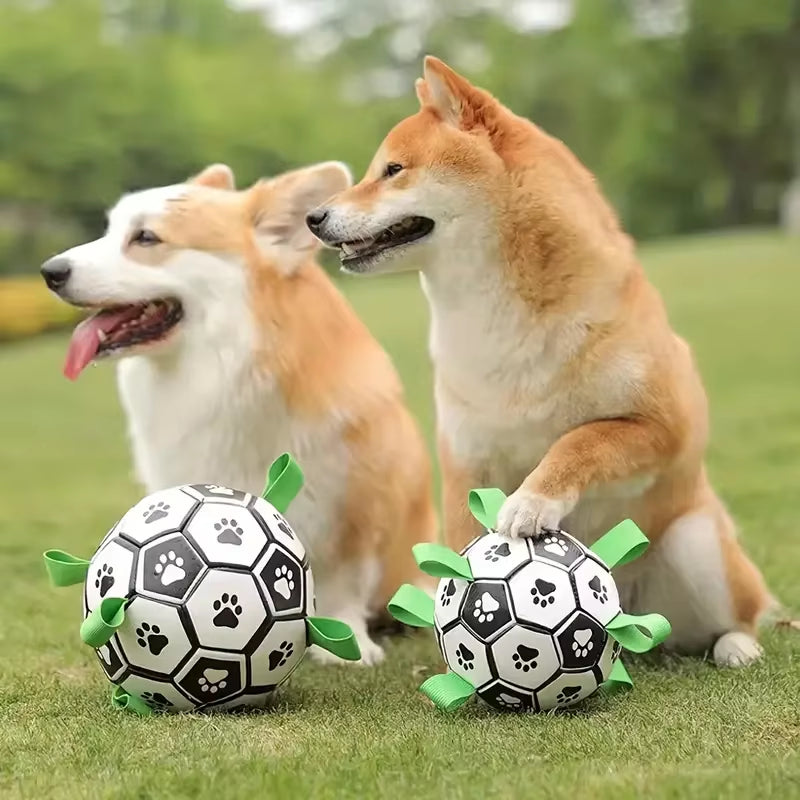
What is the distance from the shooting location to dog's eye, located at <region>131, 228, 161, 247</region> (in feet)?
10.8

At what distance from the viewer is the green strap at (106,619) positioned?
251cm

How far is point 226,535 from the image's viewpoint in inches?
102

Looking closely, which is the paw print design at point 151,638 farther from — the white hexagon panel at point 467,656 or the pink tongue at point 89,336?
the pink tongue at point 89,336

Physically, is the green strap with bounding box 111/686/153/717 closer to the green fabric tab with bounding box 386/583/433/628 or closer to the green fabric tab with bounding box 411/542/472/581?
the green fabric tab with bounding box 386/583/433/628

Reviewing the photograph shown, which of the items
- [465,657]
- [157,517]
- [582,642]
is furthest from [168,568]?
[582,642]

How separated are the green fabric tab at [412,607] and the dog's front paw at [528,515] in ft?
0.90

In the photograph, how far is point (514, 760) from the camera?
2.21m

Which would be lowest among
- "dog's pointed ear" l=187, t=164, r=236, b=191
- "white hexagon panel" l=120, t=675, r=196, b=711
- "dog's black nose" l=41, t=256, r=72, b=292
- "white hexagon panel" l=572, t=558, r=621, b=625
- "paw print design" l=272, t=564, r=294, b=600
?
"white hexagon panel" l=120, t=675, r=196, b=711

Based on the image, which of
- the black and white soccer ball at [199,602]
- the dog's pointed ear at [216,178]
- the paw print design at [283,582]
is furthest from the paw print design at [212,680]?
the dog's pointed ear at [216,178]

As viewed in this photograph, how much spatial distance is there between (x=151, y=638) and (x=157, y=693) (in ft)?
0.48

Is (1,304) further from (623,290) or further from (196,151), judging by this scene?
(623,290)

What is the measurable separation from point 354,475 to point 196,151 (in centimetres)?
2307

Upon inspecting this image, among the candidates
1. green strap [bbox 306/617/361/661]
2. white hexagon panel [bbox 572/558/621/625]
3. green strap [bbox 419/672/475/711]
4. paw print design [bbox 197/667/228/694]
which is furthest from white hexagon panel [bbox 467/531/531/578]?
paw print design [bbox 197/667/228/694]

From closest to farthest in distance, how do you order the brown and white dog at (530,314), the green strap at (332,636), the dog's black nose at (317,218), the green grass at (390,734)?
the green grass at (390,734), the green strap at (332,636), the brown and white dog at (530,314), the dog's black nose at (317,218)
